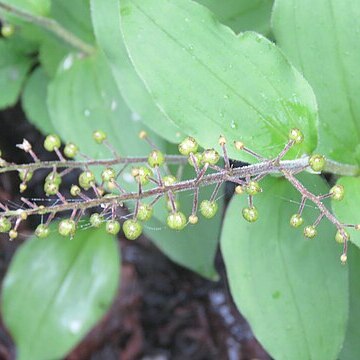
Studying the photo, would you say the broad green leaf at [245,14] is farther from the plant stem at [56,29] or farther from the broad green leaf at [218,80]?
the plant stem at [56,29]

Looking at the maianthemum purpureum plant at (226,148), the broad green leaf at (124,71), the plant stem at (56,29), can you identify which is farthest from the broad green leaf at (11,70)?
the broad green leaf at (124,71)

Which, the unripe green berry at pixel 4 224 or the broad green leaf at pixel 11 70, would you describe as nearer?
the unripe green berry at pixel 4 224

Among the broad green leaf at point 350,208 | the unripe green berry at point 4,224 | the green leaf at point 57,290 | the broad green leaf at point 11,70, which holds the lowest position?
the green leaf at point 57,290

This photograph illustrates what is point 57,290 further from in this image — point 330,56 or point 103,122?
point 330,56

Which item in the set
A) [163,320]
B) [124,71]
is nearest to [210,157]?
[124,71]

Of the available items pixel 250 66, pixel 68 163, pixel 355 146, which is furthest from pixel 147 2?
pixel 355 146

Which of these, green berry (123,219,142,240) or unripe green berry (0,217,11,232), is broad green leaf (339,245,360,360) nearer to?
green berry (123,219,142,240)

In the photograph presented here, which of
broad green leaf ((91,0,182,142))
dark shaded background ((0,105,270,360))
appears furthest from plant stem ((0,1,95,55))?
dark shaded background ((0,105,270,360))
